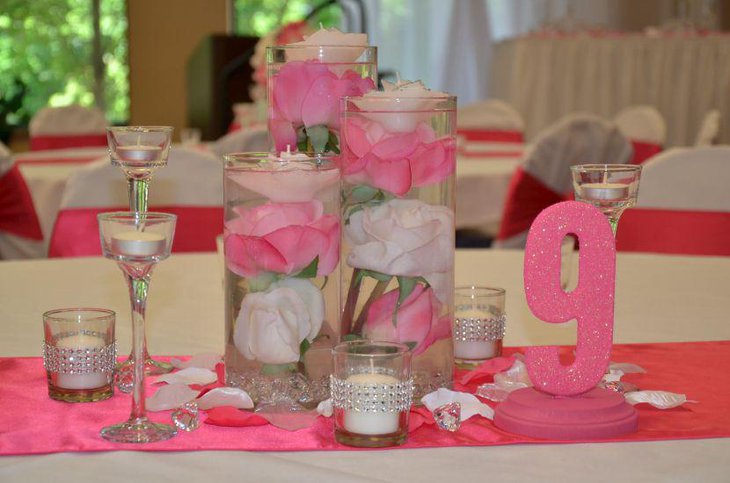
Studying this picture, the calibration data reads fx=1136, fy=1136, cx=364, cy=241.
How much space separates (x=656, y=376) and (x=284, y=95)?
0.43m

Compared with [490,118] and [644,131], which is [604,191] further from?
[490,118]

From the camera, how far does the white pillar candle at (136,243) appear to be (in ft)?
2.55

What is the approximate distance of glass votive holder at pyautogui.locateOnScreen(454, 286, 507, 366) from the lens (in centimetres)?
111

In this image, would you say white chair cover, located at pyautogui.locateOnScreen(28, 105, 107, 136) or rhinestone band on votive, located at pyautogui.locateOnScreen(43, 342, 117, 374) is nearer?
rhinestone band on votive, located at pyautogui.locateOnScreen(43, 342, 117, 374)

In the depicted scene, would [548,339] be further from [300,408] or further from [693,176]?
[693,176]

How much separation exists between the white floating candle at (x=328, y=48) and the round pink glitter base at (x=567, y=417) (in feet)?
1.08

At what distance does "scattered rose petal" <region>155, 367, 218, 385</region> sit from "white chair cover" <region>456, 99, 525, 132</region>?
4.25m

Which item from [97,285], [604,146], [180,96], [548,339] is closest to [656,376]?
[548,339]

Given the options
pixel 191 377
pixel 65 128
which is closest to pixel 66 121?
pixel 65 128

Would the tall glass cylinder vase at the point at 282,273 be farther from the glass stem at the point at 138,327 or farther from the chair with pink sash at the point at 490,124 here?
the chair with pink sash at the point at 490,124

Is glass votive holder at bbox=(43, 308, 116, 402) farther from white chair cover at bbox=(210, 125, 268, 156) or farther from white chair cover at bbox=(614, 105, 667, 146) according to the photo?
white chair cover at bbox=(614, 105, 667, 146)

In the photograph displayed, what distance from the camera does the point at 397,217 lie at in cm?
88

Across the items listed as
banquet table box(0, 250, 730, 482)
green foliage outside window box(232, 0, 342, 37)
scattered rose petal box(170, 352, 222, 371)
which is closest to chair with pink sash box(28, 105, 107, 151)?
banquet table box(0, 250, 730, 482)

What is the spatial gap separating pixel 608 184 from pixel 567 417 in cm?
25
